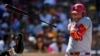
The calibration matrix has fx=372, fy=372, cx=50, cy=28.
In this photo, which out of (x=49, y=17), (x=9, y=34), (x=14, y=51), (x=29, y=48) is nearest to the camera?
(x=14, y=51)

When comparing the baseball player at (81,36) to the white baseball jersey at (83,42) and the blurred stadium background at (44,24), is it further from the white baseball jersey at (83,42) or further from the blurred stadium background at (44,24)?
the blurred stadium background at (44,24)

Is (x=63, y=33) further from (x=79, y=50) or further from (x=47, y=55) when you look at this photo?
(x=79, y=50)

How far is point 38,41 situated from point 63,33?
0.86 meters

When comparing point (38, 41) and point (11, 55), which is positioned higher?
point (38, 41)

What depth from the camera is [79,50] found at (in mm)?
6324

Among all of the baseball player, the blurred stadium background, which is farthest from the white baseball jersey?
the blurred stadium background

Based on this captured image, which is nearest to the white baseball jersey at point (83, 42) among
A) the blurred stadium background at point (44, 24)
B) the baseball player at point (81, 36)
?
the baseball player at point (81, 36)

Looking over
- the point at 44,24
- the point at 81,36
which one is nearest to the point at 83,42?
the point at 81,36

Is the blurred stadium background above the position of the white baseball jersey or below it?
above

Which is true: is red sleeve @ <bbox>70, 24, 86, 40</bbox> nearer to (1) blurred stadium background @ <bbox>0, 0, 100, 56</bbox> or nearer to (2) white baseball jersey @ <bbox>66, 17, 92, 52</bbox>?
(2) white baseball jersey @ <bbox>66, 17, 92, 52</bbox>

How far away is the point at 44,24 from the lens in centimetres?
1167

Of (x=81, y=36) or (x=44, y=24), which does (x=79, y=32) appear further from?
(x=44, y=24)

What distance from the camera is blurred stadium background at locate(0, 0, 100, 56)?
1073cm

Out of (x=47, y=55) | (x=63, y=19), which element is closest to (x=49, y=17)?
(x=63, y=19)
